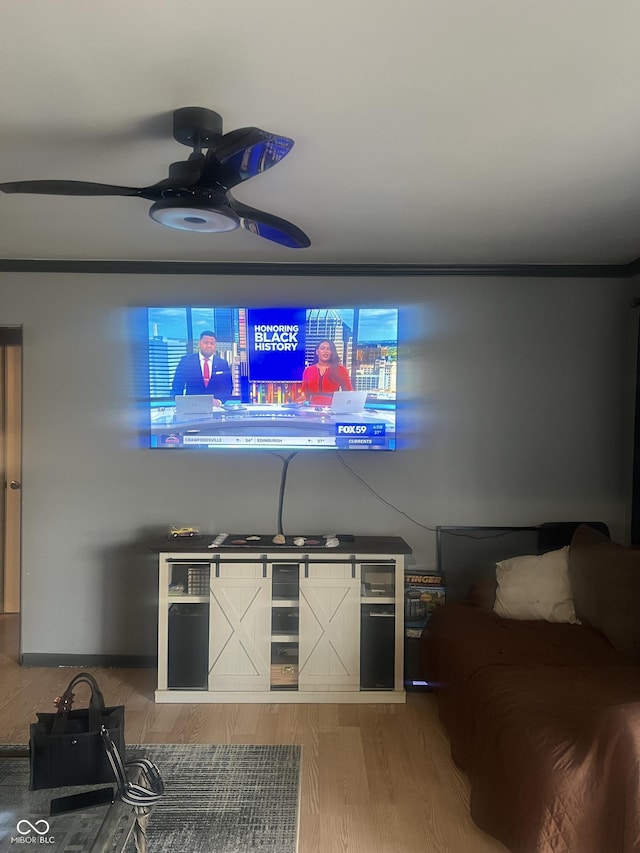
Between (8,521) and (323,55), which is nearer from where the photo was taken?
(323,55)

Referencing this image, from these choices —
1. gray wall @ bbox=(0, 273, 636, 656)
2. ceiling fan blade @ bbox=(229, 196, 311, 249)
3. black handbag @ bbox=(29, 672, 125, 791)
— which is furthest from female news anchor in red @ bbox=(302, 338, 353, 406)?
black handbag @ bbox=(29, 672, 125, 791)

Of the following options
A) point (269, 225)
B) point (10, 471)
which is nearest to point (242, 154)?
point (269, 225)

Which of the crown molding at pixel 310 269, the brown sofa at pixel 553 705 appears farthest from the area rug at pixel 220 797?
the crown molding at pixel 310 269

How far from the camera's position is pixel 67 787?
1.96 metres

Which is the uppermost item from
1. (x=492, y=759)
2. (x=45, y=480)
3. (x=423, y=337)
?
(x=423, y=337)

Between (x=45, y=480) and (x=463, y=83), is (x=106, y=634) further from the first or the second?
(x=463, y=83)

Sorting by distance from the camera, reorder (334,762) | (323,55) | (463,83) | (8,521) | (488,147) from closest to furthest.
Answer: (323,55) < (463,83) < (488,147) < (334,762) < (8,521)

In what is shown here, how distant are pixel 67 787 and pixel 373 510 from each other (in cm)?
227

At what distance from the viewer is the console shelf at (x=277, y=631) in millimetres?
3420

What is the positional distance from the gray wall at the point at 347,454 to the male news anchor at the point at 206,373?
1.10 feet

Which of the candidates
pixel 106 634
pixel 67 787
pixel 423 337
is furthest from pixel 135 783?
pixel 423 337

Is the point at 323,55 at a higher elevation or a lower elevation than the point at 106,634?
higher

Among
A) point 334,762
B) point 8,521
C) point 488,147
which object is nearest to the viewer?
point 488,147

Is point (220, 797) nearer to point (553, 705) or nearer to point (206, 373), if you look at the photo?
point (553, 705)
